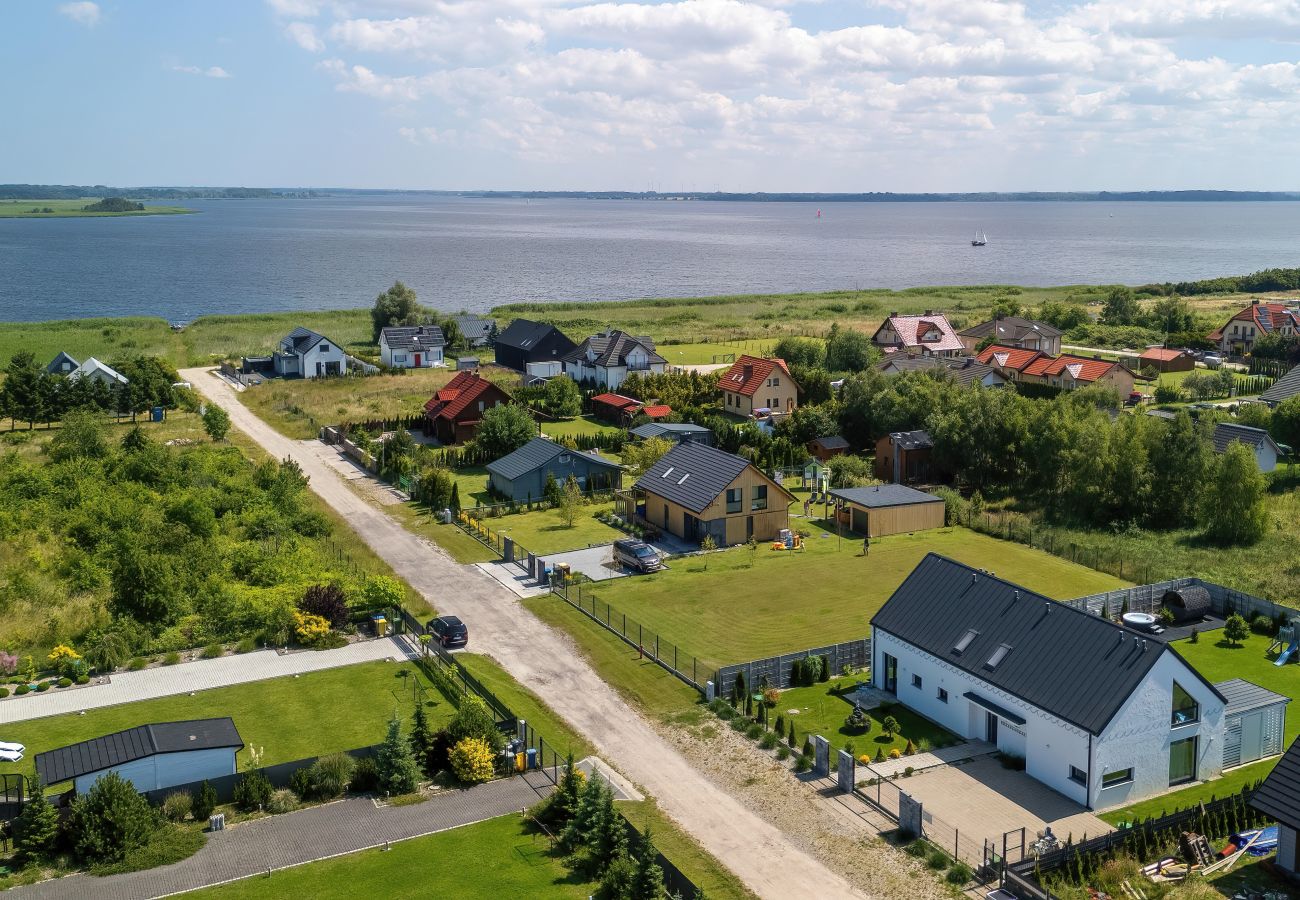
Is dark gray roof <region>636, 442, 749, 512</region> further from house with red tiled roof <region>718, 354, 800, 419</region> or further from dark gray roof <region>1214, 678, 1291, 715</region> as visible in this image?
dark gray roof <region>1214, 678, 1291, 715</region>

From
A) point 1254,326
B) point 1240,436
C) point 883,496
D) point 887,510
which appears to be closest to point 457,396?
point 883,496

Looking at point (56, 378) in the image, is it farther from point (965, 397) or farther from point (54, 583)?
point (965, 397)

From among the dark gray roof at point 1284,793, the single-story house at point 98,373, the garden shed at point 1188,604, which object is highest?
the single-story house at point 98,373

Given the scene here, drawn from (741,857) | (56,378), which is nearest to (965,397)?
(741,857)

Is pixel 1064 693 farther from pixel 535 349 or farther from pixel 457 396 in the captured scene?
pixel 535 349

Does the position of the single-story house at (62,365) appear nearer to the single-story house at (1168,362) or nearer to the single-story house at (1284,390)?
the single-story house at (1284,390)

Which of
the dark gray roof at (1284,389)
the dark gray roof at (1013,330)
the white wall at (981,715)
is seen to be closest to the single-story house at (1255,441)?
the dark gray roof at (1284,389)
